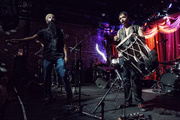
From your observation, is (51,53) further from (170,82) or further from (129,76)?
(170,82)

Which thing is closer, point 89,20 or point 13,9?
point 13,9

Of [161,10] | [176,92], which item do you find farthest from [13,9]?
[176,92]

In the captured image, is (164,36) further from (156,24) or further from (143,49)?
(143,49)

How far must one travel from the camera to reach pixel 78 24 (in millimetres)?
9852

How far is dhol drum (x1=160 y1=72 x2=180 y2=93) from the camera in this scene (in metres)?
4.34

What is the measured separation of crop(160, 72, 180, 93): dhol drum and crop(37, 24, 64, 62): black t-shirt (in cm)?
393

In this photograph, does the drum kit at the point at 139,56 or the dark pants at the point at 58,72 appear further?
the dark pants at the point at 58,72

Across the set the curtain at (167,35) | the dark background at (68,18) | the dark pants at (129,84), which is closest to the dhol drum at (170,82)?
the curtain at (167,35)

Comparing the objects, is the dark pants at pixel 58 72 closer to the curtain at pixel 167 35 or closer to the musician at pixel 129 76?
the musician at pixel 129 76

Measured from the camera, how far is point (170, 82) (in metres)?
4.56

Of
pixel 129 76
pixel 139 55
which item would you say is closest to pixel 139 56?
pixel 139 55

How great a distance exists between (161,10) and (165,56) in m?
2.41

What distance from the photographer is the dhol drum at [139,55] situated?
6.28 feet

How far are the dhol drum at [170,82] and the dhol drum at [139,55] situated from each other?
310cm
